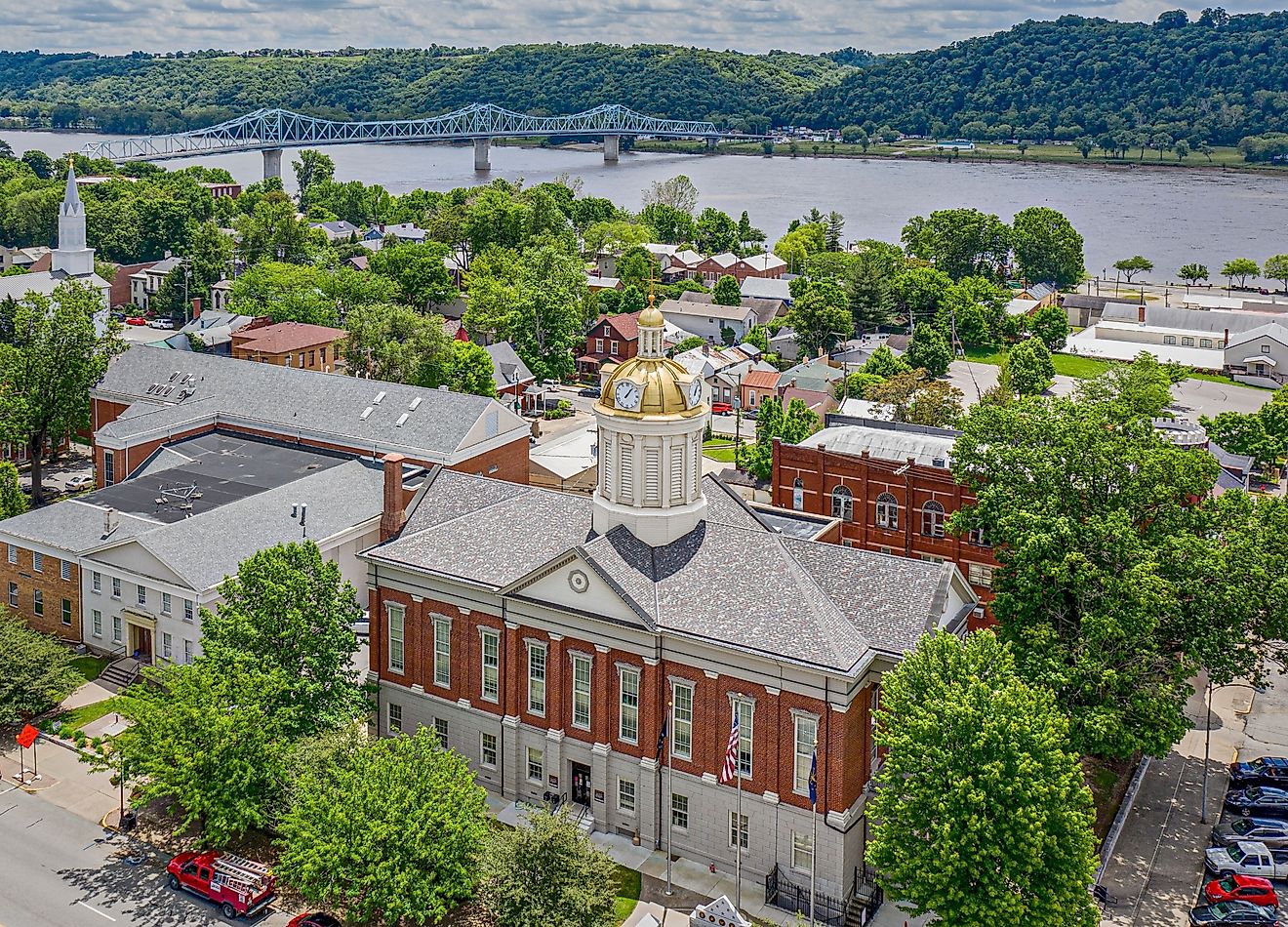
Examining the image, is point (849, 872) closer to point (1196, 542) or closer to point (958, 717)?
point (958, 717)

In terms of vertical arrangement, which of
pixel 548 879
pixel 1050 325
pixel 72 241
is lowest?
pixel 548 879

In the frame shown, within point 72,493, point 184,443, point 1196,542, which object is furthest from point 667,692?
point 72,493

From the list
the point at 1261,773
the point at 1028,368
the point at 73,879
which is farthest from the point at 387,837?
the point at 1028,368

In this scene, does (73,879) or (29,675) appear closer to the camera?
(73,879)

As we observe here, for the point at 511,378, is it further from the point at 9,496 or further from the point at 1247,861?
the point at 1247,861

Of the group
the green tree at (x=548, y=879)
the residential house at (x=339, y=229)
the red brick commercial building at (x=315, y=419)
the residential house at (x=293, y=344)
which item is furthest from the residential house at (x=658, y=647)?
the residential house at (x=339, y=229)

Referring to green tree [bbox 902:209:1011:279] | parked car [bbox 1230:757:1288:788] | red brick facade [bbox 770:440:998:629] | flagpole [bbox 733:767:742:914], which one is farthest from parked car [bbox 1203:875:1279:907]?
green tree [bbox 902:209:1011:279]

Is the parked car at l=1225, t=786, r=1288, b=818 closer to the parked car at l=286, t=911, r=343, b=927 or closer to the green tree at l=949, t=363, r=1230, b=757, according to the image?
the green tree at l=949, t=363, r=1230, b=757
